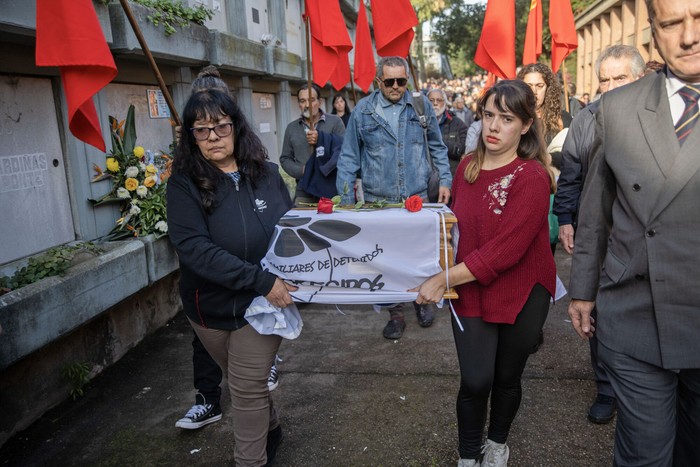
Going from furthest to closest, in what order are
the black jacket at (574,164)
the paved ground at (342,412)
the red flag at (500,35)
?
the red flag at (500,35), the black jacket at (574,164), the paved ground at (342,412)

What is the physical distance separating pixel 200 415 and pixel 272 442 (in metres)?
0.63

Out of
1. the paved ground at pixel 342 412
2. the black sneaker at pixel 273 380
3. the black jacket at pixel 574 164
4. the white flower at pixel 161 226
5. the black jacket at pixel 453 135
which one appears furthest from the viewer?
the black jacket at pixel 453 135

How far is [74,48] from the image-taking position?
3.36m

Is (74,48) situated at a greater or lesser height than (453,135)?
greater

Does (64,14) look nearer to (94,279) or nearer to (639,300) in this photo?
(94,279)

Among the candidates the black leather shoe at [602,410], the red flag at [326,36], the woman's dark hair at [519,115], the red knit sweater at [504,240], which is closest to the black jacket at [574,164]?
the woman's dark hair at [519,115]

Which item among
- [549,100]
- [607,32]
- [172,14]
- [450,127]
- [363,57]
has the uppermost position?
[607,32]

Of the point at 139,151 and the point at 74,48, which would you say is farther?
the point at 139,151

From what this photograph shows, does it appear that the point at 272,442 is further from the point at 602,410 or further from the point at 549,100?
the point at 549,100

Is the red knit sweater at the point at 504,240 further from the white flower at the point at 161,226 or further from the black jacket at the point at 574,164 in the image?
the white flower at the point at 161,226

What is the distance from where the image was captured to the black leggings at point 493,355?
275cm

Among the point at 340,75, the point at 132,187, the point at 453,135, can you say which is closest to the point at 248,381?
the point at 132,187

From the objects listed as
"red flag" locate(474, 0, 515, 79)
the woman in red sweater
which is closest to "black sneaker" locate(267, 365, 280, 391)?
the woman in red sweater

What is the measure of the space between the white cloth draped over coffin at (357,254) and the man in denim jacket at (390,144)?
70.6 inches
